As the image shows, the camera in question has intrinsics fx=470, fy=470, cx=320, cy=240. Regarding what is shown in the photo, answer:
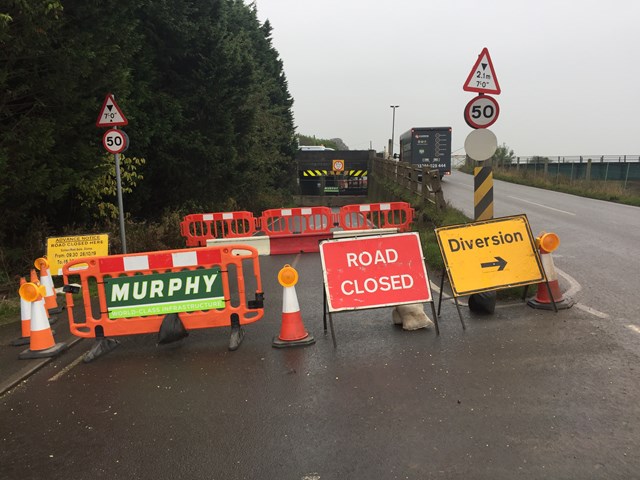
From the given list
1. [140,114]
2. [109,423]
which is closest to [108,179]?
[140,114]

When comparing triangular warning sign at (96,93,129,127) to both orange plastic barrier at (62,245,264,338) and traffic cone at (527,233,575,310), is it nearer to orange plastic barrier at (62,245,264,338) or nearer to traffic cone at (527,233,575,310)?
orange plastic barrier at (62,245,264,338)

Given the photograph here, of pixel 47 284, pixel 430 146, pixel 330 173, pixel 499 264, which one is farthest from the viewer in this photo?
pixel 430 146

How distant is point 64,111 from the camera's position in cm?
795

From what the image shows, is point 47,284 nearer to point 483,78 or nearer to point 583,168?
point 483,78

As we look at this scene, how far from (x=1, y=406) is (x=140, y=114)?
8.34 meters

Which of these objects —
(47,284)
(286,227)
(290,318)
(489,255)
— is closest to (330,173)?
(286,227)

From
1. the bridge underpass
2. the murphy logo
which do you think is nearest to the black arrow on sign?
the murphy logo

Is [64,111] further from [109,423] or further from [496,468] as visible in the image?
[496,468]

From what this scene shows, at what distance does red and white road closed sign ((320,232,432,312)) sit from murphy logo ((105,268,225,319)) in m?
1.33

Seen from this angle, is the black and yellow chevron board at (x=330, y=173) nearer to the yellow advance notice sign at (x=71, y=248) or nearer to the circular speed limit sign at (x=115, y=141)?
the circular speed limit sign at (x=115, y=141)

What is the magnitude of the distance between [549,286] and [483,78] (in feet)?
10.6

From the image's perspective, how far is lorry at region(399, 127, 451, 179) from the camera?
30.7m

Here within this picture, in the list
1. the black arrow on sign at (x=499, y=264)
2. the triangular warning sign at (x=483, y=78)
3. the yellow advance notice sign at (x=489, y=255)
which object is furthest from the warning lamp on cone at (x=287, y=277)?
the triangular warning sign at (x=483, y=78)

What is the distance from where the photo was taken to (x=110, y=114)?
328 inches
